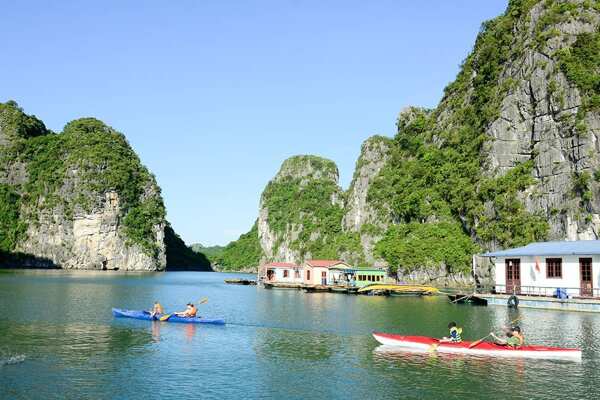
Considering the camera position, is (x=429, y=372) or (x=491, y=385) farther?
(x=429, y=372)

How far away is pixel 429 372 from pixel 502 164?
73077 millimetres

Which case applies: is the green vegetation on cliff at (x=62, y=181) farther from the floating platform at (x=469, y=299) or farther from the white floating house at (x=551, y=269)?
the white floating house at (x=551, y=269)

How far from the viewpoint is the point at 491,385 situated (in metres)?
23.9

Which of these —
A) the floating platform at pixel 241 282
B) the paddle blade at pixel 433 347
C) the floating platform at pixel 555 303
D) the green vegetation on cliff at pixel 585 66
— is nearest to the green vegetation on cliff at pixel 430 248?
the floating platform at pixel 241 282

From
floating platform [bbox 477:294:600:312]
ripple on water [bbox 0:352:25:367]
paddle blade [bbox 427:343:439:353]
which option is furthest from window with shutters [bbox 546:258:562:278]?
ripple on water [bbox 0:352:25:367]

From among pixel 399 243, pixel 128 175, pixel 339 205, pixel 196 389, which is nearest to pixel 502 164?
pixel 399 243

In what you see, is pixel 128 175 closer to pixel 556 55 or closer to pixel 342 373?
pixel 556 55

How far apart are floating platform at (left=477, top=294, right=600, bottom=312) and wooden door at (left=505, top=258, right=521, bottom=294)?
2.86 m

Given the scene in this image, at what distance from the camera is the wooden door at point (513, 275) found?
58928 mm

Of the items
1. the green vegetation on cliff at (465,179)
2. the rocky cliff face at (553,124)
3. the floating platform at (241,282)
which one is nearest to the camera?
the rocky cliff face at (553,124)

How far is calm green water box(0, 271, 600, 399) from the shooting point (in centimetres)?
2281

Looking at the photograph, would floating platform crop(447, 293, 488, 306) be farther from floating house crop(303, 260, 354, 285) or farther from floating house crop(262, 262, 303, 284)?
floating house crop(262, 262, 303, 284)

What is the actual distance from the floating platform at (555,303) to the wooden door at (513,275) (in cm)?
286

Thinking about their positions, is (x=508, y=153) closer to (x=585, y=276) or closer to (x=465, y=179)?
(x=465, y=179)
